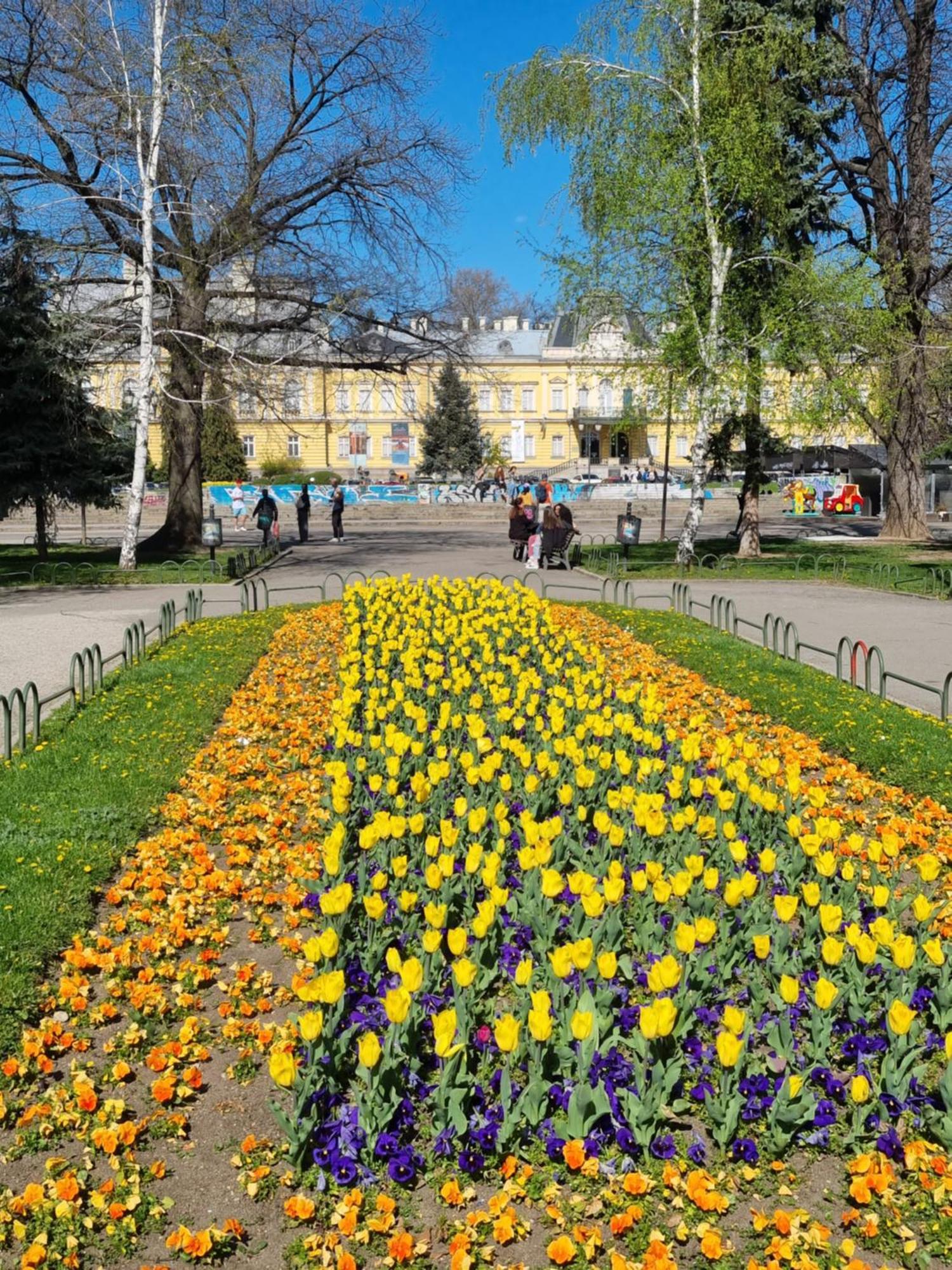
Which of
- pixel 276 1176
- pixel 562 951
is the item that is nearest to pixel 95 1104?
pixel 276 1176

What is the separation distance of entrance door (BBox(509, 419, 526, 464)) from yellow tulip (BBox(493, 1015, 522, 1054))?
233ft

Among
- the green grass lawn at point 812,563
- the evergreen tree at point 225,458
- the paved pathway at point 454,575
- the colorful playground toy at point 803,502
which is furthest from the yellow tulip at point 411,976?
the evergreen tree at point 225,458

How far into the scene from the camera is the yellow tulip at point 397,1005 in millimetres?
3355

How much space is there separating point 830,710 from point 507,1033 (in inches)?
246

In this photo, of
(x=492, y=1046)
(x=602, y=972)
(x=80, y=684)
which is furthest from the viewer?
(x=80, y=684)

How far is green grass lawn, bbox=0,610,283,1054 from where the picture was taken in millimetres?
4941

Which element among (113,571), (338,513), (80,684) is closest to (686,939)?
(80,684)

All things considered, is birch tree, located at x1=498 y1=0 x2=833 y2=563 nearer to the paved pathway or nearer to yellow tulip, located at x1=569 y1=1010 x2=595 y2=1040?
the paved pathway

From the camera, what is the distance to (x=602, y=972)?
349cm

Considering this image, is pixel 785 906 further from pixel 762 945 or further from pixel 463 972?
pixel 463 972

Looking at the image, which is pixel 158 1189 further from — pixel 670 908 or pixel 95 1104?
pixel 670 908

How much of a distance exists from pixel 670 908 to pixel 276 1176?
2.05m

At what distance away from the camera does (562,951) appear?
3.65m

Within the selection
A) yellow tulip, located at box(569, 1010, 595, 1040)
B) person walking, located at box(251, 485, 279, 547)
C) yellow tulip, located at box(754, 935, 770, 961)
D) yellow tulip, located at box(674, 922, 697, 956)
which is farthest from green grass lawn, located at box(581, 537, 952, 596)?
yellow tulip, located at box(569, 1010, 595, 1040)
